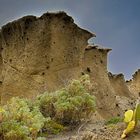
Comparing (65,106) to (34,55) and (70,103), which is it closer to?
(70,103)

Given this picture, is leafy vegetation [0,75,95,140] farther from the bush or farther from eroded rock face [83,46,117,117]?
eroded rock face [83,46,117,117]

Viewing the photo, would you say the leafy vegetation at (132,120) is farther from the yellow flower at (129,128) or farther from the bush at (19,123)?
the bush at (19,123)

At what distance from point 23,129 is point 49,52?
526 inches

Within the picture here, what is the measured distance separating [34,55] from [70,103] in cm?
729

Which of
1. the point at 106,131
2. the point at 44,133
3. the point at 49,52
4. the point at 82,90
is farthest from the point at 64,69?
the point at 106,131

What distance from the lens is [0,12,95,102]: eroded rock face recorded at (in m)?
23.9

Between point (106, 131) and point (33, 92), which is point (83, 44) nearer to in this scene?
point (33, 92)

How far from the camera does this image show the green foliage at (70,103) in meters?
17.5

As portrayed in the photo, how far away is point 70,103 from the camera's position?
57.2ft

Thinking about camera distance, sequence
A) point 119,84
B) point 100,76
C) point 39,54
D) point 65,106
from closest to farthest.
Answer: point 65,106 → point 39,54 → point 100,76 → point 119,84

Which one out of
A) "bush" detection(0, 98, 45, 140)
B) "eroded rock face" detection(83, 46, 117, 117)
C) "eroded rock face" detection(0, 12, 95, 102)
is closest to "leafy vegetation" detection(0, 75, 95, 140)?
"bush" detection(0, 98, 45, 140)

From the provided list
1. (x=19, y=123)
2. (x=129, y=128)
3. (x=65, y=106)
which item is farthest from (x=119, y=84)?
(x=129, y=128)

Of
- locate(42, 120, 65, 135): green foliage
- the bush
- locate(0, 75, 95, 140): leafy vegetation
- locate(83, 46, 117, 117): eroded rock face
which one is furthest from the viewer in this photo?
locate(83, 46, 117, 117): eroded rock face

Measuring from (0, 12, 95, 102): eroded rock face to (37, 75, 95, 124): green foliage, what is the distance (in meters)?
5.27
